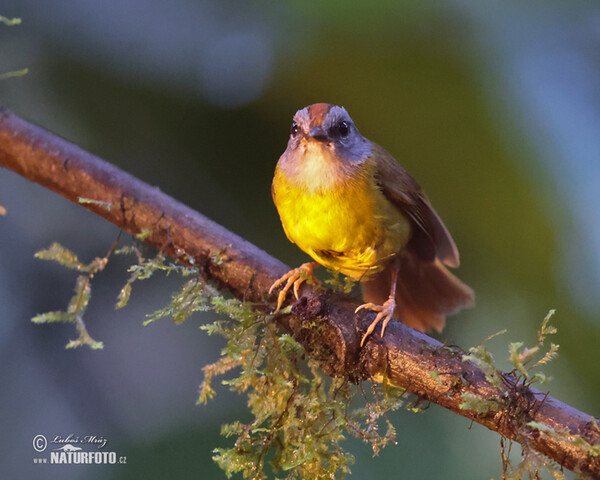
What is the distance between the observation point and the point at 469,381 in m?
1.31

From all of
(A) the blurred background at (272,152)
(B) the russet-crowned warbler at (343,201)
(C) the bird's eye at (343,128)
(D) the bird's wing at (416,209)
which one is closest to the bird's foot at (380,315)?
(B) the russet-crowned warbler at (343,201)

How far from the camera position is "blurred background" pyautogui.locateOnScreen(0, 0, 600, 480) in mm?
2562

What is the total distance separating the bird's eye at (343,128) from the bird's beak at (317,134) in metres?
0.07

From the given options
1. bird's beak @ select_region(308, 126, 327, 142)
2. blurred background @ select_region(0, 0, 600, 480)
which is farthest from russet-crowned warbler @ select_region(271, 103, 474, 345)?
blurred background @ select_region(0, 0, 600, 480)

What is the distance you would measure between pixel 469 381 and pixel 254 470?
2.02ft

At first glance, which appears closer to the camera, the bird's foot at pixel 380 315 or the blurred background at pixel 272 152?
the bird's foot at pixel 380 315

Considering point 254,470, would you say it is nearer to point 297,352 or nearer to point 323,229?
point 297,352

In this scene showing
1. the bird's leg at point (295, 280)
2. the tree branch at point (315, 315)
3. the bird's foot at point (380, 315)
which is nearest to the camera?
the tree branch at point (315, 315)

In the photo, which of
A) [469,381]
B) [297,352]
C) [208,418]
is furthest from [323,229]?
[208,418]

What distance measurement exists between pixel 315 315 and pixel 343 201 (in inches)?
15.1

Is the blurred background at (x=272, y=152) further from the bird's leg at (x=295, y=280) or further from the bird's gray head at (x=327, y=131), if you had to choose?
the bird's leg at (x=295, y=280)

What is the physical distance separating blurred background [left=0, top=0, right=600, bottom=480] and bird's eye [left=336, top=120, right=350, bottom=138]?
1.00m

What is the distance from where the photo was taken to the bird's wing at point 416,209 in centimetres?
185

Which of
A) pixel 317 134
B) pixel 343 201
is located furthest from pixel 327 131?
pixel 343 201
